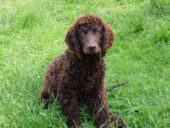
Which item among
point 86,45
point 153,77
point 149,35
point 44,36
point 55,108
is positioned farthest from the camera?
point 44,36

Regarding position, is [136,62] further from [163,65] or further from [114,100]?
[114,100]

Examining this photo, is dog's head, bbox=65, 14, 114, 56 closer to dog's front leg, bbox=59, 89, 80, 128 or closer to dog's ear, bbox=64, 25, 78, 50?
dog's ear, bbox=64, 25, 78, 50

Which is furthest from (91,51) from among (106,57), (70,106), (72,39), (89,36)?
(106,57)

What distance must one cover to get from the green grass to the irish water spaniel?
0.14m

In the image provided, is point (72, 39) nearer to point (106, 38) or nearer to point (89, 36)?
point (89, 36)

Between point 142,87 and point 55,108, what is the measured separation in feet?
3.83

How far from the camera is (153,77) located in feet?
18.1

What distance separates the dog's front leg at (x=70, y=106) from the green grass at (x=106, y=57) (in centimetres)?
8

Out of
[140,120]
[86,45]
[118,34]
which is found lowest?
[140,120]

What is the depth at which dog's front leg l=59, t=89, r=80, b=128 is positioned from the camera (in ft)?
14.9

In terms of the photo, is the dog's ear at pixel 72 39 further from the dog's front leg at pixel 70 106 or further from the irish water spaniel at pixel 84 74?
the dog's front leg at pixel 70 106

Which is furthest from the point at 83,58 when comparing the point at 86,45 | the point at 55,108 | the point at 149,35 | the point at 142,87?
the point at 149,35

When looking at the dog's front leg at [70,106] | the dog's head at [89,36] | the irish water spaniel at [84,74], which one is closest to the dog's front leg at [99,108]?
the irish water spaniel at [84,74]

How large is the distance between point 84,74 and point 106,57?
66.0 inches
